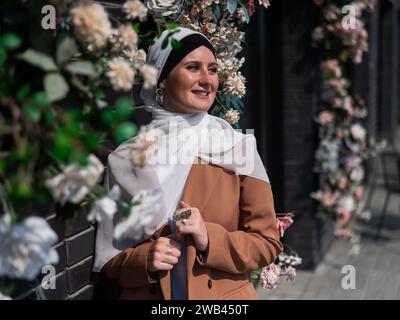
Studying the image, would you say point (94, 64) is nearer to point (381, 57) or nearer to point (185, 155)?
point (185, 155)

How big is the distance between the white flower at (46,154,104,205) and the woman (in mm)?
668

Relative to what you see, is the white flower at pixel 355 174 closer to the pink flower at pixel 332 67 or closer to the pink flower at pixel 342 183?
the pink flower at pixel 342 183

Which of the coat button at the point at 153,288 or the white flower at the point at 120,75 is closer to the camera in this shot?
the white flower at the point at 120,75

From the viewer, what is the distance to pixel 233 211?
263 centimetres

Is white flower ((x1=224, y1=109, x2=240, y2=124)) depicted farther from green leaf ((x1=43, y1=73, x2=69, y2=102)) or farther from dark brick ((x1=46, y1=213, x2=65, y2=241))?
green leaf ((x1=43, y1=73, x2=69, y2=102))

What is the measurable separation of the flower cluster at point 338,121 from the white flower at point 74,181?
4976 millimetres

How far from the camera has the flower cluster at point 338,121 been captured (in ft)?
21.5

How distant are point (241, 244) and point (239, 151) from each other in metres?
0.36

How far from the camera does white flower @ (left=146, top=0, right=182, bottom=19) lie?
2848 mm

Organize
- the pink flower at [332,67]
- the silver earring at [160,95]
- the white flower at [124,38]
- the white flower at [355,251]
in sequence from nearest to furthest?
→ the white flower at [124,38] → the silver earring at [160,95] → the pink flower at [332,67] → the white flower at [355,251]

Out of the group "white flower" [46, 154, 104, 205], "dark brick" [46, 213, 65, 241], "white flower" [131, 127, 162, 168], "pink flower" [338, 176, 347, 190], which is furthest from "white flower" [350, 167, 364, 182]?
"white flower" [46, 154, 104, 205]

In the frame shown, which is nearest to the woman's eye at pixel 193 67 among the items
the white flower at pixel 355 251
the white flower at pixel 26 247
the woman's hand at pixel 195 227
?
the woman's hand at pixel 195 227

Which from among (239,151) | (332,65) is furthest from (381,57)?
(239,151)

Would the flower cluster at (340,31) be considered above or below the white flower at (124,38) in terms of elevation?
above
